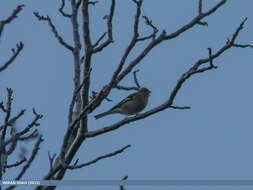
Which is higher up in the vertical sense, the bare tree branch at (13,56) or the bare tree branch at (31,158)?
the bare tree branch at (13,56)

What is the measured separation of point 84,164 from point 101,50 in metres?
1.77

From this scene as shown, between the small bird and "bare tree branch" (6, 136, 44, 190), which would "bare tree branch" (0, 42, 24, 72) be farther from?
the small bird

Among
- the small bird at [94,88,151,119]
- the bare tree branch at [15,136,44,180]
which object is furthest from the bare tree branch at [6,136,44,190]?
the small bird at [94,88,151,119]

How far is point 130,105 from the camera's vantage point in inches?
518

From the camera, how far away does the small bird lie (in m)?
13.1

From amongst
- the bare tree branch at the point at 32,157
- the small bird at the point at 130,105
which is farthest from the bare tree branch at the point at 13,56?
the small bird at the point at 130,105

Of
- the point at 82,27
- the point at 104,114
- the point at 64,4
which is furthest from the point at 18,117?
the point at 104,114

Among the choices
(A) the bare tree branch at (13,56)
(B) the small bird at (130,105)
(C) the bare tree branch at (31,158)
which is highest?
(A) the bare tree branch at (13,56)

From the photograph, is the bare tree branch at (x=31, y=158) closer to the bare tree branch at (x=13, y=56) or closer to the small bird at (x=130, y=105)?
the bare tree branch at (x=13, y=56)

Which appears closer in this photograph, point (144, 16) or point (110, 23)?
point (110, 23)

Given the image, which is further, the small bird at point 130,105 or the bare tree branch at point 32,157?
the small bird at point 130,105

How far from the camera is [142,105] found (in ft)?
43.6

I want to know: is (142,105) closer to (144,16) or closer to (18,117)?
(144,16)

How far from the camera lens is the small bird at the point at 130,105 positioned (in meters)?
13.1
